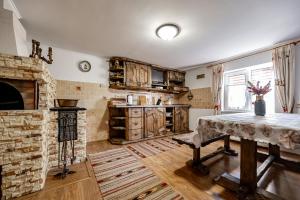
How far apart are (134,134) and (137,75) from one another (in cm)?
173

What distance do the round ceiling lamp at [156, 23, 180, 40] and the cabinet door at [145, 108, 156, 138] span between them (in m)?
2.07

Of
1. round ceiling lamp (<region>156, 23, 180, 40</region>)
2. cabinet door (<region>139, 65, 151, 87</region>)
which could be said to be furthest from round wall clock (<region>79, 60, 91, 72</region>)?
round ceiling lamp (<region>156, 23, 180, 40</region>)

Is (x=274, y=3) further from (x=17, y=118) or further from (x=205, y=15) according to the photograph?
(x=17, y=118)

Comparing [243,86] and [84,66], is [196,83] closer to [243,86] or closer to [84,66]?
[243,86]

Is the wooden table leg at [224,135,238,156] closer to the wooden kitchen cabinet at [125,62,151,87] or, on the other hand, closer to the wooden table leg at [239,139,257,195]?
the wooden table leg at [239,139,257,195]

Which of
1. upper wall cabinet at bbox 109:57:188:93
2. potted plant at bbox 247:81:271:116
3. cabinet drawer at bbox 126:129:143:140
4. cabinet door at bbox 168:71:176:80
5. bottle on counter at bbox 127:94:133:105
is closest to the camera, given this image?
potted plant at bbox 247:81:271:116

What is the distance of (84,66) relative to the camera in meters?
3.54

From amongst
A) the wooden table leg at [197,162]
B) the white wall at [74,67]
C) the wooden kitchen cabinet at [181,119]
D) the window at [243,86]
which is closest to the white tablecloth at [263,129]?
the wooden table leg at [197,162]

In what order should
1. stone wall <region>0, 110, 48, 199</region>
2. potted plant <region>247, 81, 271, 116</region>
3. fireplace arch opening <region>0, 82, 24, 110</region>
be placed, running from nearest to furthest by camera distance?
stone wall <region>0, 110, 48, 199</region> < fireplace arch opening <region>0, 82, 24, 110</region> < potted plant <region>247, 81, 271, 116</region>

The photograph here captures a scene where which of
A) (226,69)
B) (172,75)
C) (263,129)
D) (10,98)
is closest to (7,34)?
(10,98)

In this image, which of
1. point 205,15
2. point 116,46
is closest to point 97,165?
point 116,46

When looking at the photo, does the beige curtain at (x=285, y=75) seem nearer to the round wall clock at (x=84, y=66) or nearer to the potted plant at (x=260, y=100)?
the potted plant at (x=260, y=100)

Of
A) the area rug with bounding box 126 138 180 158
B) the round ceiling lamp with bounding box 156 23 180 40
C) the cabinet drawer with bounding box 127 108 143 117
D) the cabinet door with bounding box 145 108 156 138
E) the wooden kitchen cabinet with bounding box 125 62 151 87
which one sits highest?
the round ceiling lamp with bounding box 156 23 180 40

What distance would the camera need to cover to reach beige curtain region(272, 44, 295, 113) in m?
2.71
